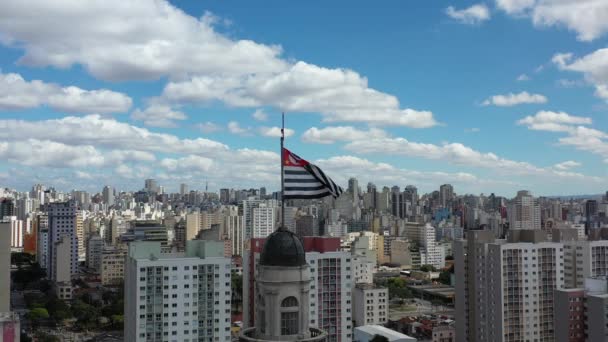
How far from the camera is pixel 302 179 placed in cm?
983

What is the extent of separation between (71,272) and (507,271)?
4614 centimetres

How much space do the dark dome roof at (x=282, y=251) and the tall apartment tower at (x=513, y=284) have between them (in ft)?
77.2

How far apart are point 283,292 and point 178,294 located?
55.8ft

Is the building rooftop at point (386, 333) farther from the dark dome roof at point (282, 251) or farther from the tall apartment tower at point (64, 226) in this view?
the tall apartment tower at point (64, 226)

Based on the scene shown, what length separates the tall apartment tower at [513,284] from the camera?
30.1 metres

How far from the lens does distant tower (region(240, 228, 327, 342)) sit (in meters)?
8.36

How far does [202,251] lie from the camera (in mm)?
25297

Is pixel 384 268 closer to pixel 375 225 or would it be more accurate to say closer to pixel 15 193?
pixel 375 225

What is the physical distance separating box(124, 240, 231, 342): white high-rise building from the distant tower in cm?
1648

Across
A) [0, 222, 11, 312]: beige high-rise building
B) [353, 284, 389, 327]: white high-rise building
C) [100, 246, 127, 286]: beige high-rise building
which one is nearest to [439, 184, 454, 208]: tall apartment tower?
[100, 246, 127, 286]: beige high-rise building

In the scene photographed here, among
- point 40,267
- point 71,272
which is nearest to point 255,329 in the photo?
point 71,272

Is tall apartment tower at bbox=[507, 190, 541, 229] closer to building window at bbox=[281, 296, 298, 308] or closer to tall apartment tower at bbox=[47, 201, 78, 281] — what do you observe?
tall apartment tower at bbox=[47, 201, 78, 281]

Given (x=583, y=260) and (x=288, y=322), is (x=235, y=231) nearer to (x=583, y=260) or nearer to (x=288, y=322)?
(x=583, y=260)

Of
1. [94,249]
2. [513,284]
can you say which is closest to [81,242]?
[94,249]
